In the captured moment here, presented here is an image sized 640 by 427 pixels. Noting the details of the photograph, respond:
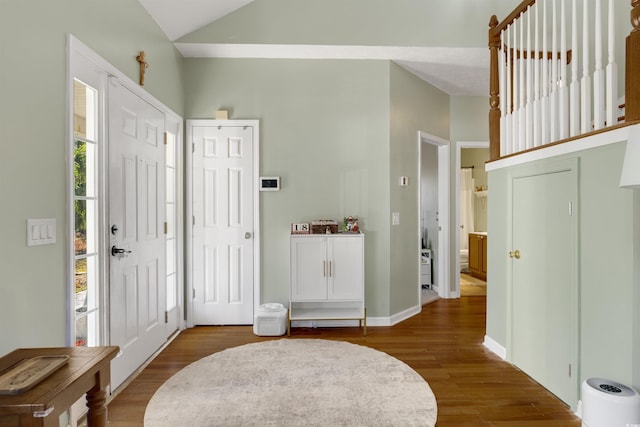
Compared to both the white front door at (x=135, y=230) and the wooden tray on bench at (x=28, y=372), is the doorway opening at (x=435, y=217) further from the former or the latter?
the wooden tray on bench at (x=28, y=372)

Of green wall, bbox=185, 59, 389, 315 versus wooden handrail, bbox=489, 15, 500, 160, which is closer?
wooden handrail, bbox=489, 15, 500, 160

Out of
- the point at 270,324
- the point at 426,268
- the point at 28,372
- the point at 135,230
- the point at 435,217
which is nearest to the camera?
the point at 28,372

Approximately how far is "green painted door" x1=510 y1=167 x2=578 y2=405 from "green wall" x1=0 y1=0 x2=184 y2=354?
2.86 m

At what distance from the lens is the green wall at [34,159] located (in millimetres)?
1547

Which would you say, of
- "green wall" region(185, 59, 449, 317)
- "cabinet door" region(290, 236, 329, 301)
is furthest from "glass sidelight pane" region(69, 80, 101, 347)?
"cabinet door" region(290, 236, 329, 301)

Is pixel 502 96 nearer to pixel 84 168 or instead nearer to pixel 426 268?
pixel 426 268

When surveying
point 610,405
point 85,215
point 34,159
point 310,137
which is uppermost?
point 310,137

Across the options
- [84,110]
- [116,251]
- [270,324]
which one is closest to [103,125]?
[84,110]

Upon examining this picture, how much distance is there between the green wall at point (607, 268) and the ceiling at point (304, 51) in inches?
78.0

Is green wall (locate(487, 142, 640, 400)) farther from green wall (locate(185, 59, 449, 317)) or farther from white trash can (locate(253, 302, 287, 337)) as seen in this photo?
white trash can (locate(253, 302, 287, 337))

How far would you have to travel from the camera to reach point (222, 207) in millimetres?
3799

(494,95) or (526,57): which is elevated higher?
(526,57)

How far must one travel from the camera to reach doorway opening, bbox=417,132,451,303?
4.93 meters

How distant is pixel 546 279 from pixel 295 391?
72.2 inches
